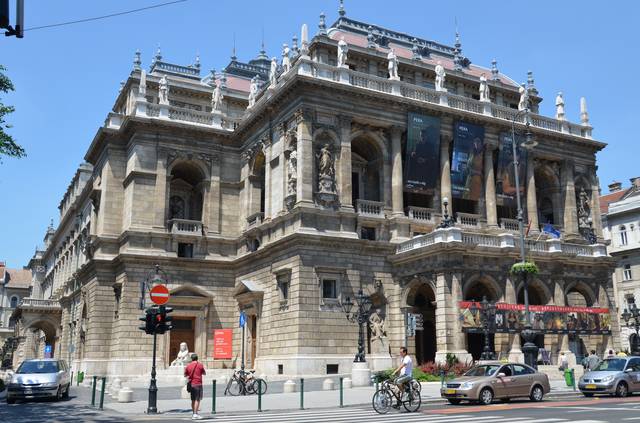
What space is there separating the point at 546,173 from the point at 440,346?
19.8 m

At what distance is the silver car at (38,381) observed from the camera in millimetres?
25812

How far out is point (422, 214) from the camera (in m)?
43.0

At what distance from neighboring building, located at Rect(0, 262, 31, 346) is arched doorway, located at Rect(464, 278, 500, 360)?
97.6m

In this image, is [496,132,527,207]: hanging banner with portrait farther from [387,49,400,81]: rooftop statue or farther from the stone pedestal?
the stone pedestal

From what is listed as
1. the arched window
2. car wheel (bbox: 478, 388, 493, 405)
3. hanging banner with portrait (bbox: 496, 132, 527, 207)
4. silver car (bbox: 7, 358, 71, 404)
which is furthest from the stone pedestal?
the arched window

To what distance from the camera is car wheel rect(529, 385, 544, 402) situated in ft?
77.7

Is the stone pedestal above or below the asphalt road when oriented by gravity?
above

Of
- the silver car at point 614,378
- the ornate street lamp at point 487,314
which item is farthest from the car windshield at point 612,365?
the ornate street lamp at point 487,314

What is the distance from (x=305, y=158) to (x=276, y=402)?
18.0m

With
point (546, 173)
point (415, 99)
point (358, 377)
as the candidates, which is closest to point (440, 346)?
point (358, 377)

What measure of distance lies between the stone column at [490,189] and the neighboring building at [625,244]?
2813 centimetres

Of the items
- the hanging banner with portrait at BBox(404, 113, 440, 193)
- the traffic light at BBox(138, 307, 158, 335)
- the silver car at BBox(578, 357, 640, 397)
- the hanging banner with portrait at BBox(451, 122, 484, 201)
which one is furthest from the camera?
the hanging banner with portrait at BBox(451, 122, 484, 201)

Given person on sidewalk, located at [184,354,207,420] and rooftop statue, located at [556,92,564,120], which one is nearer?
person on sidewalk, located at [184,354,207,420]

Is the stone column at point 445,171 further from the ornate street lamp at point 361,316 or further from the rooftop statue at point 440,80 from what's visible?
the ornate street lamp at point 361,316
